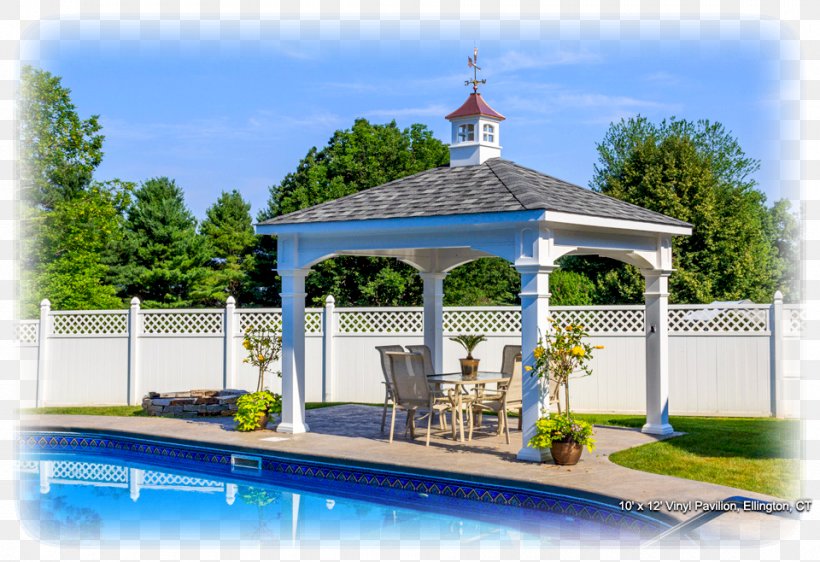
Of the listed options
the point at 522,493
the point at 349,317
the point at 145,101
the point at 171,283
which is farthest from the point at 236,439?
the point at 171,283

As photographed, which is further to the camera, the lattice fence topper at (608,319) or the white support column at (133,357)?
the white support column at (133,357)

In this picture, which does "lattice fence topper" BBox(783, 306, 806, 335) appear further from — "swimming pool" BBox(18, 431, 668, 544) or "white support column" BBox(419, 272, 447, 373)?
"swimming pool" BBox(18, 431, 668, 544)

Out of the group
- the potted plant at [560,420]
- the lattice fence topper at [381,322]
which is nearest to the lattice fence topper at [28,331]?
the lattice fence topper at [381,322]

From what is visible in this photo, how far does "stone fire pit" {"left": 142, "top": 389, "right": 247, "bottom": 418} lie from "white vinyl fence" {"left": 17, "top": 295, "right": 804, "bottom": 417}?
1.62m

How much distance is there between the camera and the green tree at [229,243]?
3366 cm

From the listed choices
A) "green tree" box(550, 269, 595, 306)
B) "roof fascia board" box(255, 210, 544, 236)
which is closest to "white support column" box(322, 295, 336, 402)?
"roof fascia board" box(255, 210, 544, 236)

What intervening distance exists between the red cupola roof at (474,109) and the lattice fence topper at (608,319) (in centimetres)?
354

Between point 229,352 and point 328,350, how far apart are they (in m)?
1.62

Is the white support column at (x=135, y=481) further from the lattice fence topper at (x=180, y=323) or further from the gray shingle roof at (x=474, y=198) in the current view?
the lattice fence topper at (x=180, y=323)

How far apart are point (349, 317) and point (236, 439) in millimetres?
4691

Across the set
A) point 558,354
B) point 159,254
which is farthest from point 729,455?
point 159,254

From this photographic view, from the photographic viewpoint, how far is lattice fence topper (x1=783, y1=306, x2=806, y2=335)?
11.8 m

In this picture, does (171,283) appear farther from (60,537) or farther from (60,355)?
(60,537)

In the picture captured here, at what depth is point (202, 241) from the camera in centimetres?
3272
